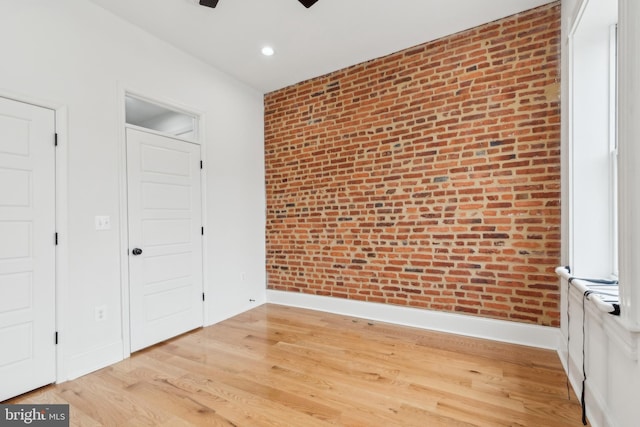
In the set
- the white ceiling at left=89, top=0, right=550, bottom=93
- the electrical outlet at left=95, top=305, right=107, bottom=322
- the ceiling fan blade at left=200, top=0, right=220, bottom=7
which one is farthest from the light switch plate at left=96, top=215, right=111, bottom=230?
the ceiling fan blade at left=200, top=0, right=220, bottom=7

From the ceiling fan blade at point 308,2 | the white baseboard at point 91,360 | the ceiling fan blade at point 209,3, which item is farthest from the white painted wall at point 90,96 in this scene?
the ceiling fan blade at point 308,2

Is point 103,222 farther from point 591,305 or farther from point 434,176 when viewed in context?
point 591,305

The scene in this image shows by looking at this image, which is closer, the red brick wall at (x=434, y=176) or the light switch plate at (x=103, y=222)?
the light switch plate at (x=103, y=222)

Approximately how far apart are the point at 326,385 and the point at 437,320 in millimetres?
1560

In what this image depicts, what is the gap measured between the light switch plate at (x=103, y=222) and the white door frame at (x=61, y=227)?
0.22 metres

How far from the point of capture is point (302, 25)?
2.90 metres

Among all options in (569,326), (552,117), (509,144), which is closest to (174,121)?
(509,144)

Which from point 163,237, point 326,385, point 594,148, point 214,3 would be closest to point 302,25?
point 214,3

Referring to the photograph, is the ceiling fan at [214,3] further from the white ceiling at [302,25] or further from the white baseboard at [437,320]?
the white baseboard at [437,320]

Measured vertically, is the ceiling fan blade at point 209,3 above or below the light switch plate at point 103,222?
above

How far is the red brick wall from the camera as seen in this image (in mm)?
2732

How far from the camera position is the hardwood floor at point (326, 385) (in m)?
1.86

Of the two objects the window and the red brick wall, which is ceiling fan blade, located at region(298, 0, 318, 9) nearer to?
the red brick wall

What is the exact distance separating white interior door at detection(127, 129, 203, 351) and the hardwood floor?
0.28 meters
